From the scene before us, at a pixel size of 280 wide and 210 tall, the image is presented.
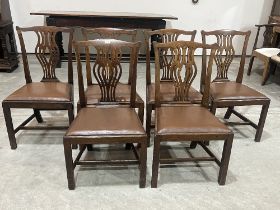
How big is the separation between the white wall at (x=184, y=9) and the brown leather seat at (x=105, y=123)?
352cm

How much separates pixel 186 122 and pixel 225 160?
39cm

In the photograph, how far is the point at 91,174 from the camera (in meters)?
2.06

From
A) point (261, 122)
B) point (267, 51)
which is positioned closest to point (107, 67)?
point (261, 122)

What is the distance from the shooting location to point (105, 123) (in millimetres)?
1818

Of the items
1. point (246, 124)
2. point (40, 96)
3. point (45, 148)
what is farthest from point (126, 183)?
point (246, 124)

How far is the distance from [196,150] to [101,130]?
40.5 inches

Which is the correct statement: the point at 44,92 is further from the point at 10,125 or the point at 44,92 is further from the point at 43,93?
the point at 10,125

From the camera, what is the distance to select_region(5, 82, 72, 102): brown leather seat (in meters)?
2.20

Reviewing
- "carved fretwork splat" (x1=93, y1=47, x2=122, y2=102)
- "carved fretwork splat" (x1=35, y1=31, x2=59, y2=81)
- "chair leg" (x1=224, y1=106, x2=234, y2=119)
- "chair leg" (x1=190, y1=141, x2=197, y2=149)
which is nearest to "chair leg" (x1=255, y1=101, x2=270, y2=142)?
"chair leg" (x1=224, y1=106, x2=234, y2=119)

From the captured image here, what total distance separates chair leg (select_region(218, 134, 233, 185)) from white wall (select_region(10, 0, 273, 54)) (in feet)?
12.5

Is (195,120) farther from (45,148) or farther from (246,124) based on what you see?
(45,148)

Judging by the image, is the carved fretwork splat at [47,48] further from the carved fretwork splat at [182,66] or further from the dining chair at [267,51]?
the dining chair at [267,51]

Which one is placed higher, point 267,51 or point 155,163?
point 267,51

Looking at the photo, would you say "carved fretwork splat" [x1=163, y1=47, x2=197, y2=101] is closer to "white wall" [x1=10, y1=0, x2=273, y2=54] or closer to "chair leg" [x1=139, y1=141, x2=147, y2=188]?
"chair leg" [x1=139, y1=141, x2=147, y2=188]
